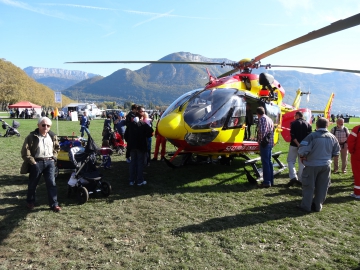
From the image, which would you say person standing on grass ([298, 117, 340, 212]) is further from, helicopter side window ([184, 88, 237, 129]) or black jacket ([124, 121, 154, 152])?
black jacket ([124, 121, 154, 152])

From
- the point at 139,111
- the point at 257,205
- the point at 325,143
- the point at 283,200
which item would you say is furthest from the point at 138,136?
the point at 325,143

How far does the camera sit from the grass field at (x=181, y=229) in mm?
3447

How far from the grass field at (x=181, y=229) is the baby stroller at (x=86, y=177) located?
0.61ft

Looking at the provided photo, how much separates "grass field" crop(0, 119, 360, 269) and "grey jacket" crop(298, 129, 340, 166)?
988mm

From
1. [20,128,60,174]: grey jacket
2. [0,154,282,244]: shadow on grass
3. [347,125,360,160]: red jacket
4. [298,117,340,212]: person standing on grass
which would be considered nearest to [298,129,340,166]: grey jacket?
[298,117,340,212]: person standing on grass

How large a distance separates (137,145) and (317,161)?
3.85 meters

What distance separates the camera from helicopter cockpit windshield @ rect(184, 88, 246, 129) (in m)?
6.46

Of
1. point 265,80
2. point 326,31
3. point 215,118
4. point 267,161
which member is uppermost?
point 326,31

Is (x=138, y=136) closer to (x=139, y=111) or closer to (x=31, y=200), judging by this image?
(x=139, y=111)

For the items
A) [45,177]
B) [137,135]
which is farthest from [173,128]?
[45,177]

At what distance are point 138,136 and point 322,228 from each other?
166 inches

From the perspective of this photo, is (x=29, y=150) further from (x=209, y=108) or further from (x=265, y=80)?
(x=265, y=80)

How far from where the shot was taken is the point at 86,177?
18.6ft

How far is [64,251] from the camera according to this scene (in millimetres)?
3637
